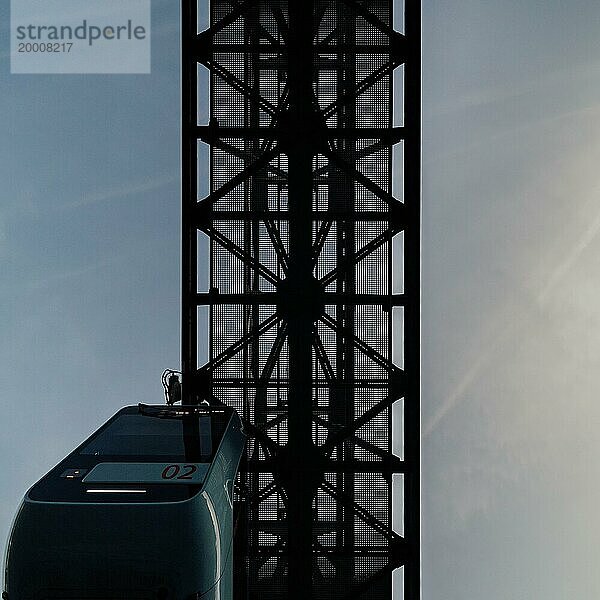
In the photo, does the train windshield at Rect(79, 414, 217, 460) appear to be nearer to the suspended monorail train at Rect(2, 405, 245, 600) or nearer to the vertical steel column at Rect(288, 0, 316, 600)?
the suspended monorail train at Rect(2, 405, 245, 600)

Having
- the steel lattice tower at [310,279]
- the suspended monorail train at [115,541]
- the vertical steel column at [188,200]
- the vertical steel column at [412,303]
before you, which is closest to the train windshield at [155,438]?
the suspended monorail train at [115,541]

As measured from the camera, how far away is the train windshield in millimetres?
2854

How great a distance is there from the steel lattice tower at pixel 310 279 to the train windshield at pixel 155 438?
160cm

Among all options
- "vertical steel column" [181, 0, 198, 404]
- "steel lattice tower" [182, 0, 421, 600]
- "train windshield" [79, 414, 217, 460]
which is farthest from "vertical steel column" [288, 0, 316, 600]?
"train windshield" [79, 414, 217, 460]

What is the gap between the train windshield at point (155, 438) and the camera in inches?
112

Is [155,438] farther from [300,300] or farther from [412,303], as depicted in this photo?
[412,303]

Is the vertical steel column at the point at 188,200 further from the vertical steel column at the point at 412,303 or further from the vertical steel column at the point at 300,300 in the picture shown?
the vertical steel column at the point at 412,303

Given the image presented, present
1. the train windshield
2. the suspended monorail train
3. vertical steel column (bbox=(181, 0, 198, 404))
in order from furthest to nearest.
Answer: vertical steel column (bbox=(181, 0, 198, 404)), the train windshield, the suspended monorail train

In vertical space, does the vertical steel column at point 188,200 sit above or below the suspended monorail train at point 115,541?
above

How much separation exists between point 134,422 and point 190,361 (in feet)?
5.52

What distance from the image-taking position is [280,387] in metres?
5.30

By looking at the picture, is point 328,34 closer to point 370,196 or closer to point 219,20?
point 219,20

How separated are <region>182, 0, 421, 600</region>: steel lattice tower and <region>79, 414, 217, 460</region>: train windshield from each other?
160cm

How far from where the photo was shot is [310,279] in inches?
208
